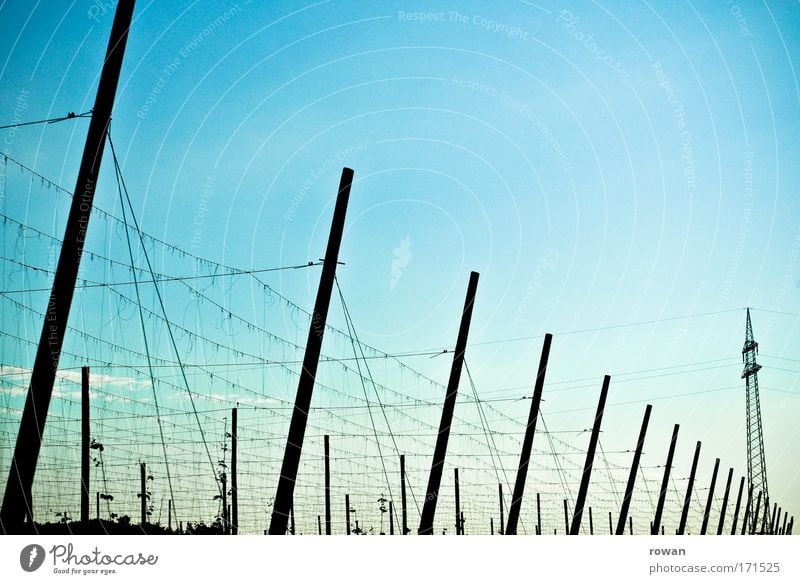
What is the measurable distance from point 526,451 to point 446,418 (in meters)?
5.90

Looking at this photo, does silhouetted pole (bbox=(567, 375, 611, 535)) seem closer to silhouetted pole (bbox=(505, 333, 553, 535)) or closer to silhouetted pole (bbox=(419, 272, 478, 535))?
silhouetted pole (bbox=(505, 333, 553, 535))

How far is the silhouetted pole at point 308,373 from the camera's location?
16.5 m

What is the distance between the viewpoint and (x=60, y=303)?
459 inches

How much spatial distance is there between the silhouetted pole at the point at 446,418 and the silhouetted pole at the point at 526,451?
14.7 ft

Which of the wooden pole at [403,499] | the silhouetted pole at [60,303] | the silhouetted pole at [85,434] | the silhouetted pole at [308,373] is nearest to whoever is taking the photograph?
the silhouetted pole at [60,303]

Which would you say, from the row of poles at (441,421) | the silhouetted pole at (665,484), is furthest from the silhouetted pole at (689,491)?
the row of poles at (441,421)

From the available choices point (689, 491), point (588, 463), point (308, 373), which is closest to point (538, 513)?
point (689, 491)

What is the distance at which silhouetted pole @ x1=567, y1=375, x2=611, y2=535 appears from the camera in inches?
1312

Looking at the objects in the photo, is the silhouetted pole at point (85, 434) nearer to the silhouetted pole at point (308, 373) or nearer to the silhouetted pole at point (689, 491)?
the silhouetted pole at point (308, 373)

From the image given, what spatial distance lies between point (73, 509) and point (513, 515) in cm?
1577

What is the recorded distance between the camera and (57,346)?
11312 mm

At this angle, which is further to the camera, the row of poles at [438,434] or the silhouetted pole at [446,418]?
the silhouetted pole at [446,418]

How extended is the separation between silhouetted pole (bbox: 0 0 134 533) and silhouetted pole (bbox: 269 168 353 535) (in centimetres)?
542
